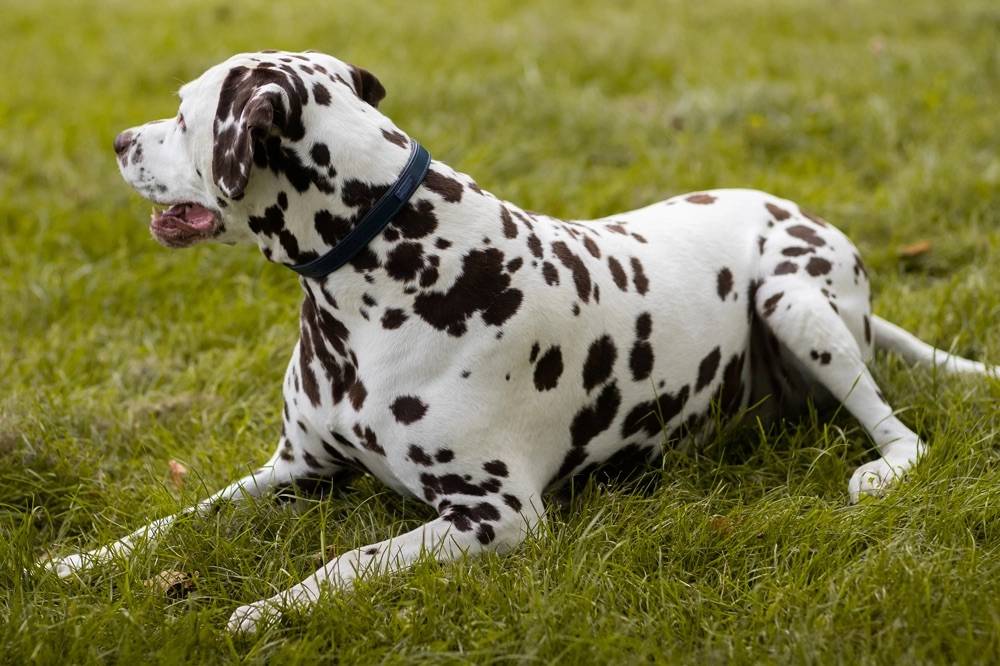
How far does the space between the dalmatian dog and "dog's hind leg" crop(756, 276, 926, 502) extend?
0.10 ft

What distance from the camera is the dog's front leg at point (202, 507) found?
3.14 metres

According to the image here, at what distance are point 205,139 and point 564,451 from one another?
135 cm

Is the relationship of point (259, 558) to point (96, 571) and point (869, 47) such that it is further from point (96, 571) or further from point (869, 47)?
point (869, 47)

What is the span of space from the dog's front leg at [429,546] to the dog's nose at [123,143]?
52.2 inches

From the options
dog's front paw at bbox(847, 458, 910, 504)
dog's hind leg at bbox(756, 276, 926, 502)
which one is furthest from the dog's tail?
dog's front paw at bbox(847, 458, 910, 504)

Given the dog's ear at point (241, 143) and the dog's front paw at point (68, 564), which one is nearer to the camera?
the dog's ear at point (241, 143)

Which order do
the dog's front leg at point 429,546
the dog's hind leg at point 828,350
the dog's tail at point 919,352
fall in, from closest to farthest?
the dog's front leg at point 429,546, the dog's hind leg at point 828,350, the dog's tail at point 919,352

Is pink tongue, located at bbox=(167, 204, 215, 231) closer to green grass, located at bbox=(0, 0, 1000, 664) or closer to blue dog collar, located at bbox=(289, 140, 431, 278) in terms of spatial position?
blue dog collar, located at bbox=(289, 140, 431, 278)

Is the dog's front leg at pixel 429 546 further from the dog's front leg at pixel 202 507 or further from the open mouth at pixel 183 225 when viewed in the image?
the open mouth at pixel 183 225

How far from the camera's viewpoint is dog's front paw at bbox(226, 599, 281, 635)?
2797mm

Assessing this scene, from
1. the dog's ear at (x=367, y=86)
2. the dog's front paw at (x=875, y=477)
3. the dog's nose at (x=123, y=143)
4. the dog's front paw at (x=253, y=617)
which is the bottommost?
the dog's front paw at (x=875, y=477)

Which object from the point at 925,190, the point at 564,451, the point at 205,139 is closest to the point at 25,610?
the point at 205,139

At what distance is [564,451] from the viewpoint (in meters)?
3.29

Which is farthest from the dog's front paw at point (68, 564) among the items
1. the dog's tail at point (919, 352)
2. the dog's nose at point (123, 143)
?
the dog's tail at point (919, 352)
